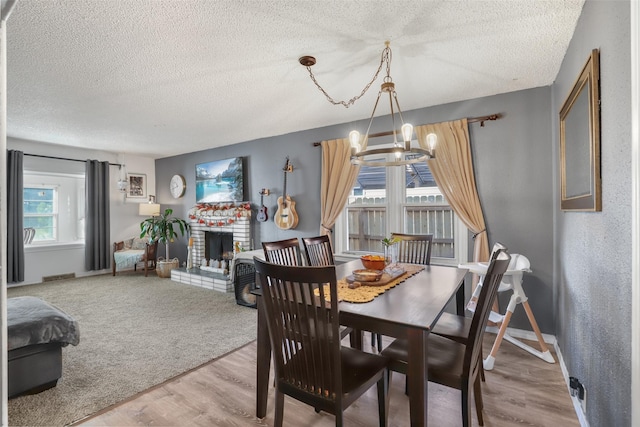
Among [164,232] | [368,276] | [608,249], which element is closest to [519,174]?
[608,249]

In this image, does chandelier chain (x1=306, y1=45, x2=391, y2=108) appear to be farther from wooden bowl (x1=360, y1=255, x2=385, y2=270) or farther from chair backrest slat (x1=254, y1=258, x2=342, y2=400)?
chair backrest slat (x1=254, y1=258, x2=342, y2=400)

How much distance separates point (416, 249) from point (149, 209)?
5221 mm

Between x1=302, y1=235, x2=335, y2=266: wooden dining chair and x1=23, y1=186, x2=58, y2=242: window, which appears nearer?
x1=302, y1=235, x2=335, y2=266: wooden dining chair

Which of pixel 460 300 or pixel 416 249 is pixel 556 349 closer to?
pixel 460 300

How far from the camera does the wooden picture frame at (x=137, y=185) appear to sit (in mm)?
6426

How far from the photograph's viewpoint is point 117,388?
2229 mm

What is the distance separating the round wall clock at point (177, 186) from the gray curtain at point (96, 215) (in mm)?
1110

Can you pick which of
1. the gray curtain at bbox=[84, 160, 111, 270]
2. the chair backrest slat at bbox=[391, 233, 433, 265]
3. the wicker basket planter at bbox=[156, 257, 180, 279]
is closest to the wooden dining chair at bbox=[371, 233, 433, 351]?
the chair backrest slat at bbox=[391, 233, 433, 265]

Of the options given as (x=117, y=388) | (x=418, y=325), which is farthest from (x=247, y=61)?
(x=117, y=388)

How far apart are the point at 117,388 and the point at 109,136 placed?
3.90 m

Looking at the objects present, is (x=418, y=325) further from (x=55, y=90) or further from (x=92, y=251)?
(x=92, y=251)

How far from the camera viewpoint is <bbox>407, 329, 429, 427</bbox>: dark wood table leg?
1396 millimetres

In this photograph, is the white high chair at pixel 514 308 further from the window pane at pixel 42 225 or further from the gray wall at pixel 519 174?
the window pane at pixel 42 225

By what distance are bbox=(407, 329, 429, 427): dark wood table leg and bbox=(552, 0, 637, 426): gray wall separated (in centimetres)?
72
